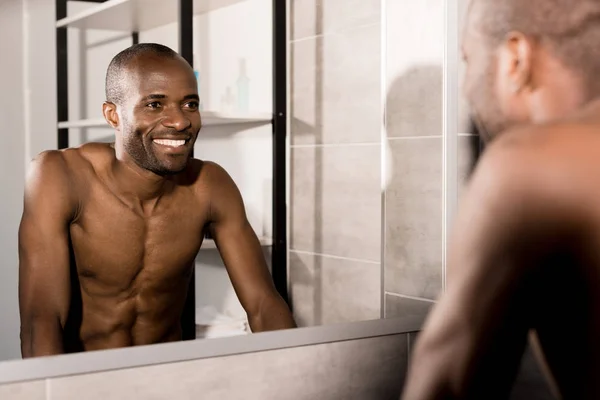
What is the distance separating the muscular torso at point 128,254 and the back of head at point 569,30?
806 millimetres

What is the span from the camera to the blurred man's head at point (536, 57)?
554mm

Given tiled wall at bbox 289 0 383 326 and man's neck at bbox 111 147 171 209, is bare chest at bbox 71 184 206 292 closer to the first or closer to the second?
man's neck at bbox 111 147 171 209

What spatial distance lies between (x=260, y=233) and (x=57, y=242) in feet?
2.00

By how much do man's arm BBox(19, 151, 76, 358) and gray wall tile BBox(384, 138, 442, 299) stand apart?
1.86ft

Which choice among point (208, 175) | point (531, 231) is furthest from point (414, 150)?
point (531, 231)

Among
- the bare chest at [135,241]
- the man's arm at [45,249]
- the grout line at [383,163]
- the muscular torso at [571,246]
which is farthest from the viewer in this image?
the grout line at [383,163]

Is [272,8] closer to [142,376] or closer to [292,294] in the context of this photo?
[292,294]

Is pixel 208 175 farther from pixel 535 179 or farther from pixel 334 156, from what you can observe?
pixel 535 179

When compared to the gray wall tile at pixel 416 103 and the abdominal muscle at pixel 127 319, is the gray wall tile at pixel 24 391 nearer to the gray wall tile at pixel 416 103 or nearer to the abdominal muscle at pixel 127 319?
the abdominal muscle at pixel 127 319

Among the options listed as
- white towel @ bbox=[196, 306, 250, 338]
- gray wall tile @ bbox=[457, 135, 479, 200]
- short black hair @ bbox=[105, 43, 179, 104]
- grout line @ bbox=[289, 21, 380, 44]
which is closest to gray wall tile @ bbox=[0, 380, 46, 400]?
white towel @ bbox=[196, 306, 250, 338]

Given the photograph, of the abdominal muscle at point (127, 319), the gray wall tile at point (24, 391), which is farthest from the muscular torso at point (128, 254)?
→ the gray wall tile at point (24, 391)

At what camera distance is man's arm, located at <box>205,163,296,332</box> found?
53.6 inches

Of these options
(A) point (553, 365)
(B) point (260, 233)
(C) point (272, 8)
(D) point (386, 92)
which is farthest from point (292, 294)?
(A) point (553, 365)

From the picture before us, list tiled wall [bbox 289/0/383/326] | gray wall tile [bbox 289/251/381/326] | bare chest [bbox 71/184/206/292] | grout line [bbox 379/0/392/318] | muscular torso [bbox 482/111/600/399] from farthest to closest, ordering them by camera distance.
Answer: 1. tiled wall [bbox 289/0/383/326]
2. gray wall tile [bbox 289/251/381/326]
3. grout line [bbox 379/0/392/318]
4. bare chest [bbox 71/184/206/292]
5. muscular torso [bbox 482/111/600/399]
